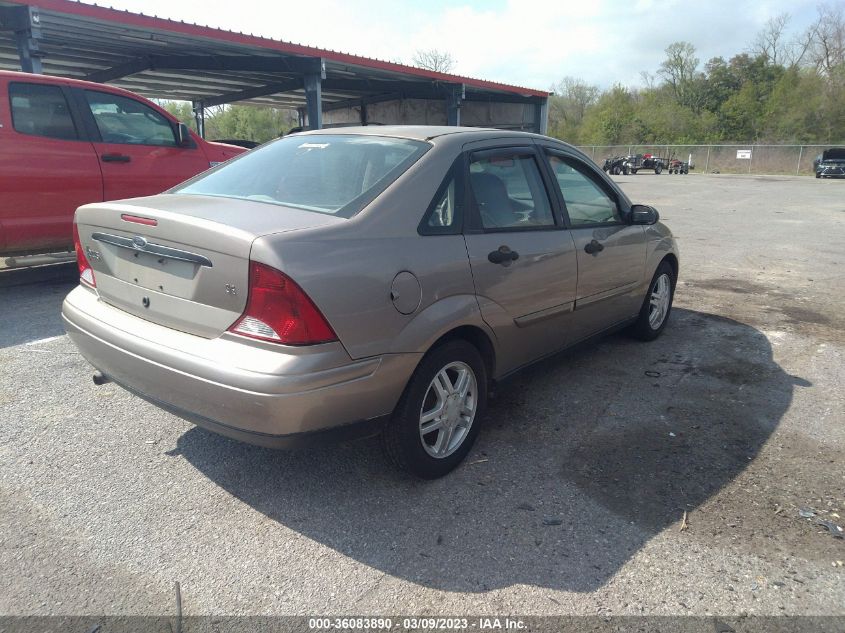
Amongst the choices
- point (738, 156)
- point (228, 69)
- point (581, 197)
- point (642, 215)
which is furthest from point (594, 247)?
point (738, 156)

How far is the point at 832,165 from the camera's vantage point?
125ft

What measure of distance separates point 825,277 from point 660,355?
442 centimetres

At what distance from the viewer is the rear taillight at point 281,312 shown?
233 centimetres

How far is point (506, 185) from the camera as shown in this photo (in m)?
3.50

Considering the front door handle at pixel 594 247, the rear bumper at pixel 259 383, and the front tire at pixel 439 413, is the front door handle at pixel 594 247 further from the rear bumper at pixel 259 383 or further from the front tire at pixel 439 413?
the rear bumper at pixel 259 383

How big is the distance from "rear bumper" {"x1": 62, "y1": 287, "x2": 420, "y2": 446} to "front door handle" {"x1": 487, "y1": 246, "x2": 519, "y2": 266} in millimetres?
746

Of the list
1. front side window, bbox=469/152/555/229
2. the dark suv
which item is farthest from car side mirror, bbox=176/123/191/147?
the dark suv

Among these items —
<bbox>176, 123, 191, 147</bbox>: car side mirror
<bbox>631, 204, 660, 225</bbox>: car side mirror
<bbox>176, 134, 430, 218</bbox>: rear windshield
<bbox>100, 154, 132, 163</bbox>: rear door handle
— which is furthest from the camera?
<bbox>176, 123, 191, 147</bbox>: car side mirror

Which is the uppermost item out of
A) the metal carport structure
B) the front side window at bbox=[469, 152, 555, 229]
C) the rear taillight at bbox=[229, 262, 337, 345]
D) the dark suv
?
the metal carport structure

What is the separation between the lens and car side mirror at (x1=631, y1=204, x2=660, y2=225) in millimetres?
4512

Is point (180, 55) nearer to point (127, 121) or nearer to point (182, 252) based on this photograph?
point (127, 121)

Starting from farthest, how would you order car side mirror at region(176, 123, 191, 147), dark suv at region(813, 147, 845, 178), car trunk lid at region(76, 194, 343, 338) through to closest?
dark suv at region(813, 147, 845, 178)
car side mirror at region(176, 123, 191, 147)
car trunk lid at region(76, 194, 343, 338)

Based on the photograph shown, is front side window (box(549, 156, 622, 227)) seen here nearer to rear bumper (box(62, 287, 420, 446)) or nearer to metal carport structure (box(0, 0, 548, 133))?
rear bumper (box(62, 287, 420, 446))

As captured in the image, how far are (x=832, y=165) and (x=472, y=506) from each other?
4418 centimetres
